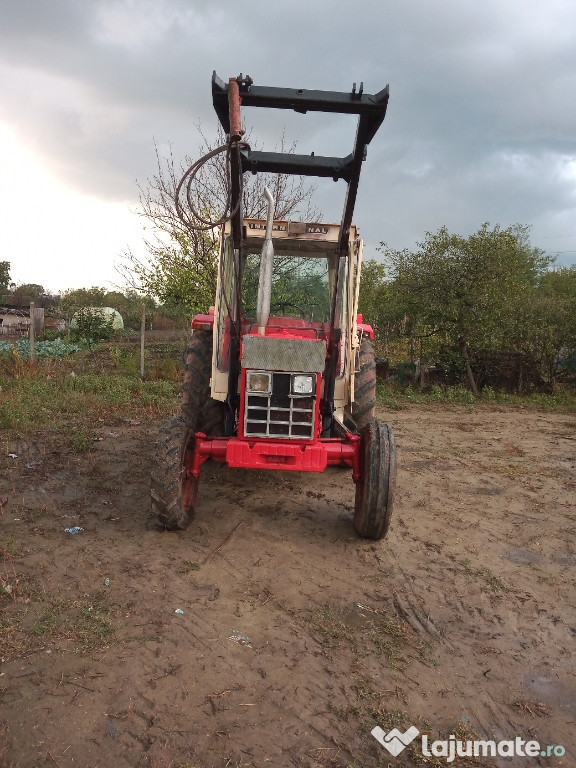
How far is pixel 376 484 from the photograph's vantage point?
14.4ft

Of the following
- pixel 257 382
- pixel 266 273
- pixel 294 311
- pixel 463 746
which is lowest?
pixel 463 746

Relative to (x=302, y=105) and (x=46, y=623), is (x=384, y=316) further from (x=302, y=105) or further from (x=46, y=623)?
(x=46, y=623)

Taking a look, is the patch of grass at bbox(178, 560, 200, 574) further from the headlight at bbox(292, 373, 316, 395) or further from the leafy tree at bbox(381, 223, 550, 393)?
the leafy tree at bbox(381, 223, 550, 393)

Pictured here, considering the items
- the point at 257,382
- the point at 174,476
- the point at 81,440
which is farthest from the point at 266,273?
the point at 81,440

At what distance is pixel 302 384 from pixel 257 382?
13.4 inches

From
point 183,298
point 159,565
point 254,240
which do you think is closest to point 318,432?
point 159,565

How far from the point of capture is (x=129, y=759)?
2334mm

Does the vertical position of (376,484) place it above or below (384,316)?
below

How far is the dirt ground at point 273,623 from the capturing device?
251 cm

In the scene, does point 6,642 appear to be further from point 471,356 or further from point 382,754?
point 471,356

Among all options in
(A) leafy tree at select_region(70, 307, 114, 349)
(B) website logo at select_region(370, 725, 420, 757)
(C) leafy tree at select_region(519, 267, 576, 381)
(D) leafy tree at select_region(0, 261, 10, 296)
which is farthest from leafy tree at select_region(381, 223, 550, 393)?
(D) leafy tree at select_region(0, 261, 10, 296)

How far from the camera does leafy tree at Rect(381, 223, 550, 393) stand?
38.9ft

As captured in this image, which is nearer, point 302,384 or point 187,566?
point 187,566

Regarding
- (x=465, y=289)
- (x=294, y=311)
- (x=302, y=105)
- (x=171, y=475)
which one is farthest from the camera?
(x=465, y=289)
